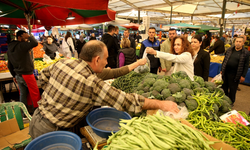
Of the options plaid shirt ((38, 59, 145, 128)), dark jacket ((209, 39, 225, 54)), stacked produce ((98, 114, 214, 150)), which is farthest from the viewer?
dark jacket ((209, 39, 225, 54))

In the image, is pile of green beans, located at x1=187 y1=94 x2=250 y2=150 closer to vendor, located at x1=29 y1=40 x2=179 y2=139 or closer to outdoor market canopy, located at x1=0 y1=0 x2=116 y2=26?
vendor, located at x1=29 y1=40 x2=179 y2=139

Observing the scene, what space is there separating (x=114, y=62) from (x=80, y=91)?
13.1ft

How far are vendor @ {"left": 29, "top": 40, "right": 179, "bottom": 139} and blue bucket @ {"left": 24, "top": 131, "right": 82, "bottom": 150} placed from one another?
21cm

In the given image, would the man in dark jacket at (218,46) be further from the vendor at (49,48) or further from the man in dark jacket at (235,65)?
the vendor at (49,48)

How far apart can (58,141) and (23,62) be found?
9.57 ft

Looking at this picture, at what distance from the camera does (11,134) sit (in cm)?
226

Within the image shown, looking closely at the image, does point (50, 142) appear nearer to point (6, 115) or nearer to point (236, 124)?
point (6, 115)

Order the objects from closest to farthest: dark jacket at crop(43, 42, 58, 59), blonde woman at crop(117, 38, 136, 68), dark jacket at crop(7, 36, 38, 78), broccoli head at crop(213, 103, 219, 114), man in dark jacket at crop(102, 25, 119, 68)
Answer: broccoli head at crop(213, 103, 219, 114), dark jacket at crop(7, 36, 38, 78), blonde woman at crop(117, 38, 136, 68), man in dark jacket at crop(102, 25, 119, 68), dark jacket at crop(43, 42, 58, 59)

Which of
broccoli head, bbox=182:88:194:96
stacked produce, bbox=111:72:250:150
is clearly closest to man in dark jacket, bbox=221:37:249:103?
stacked produce, bbox=111:72:250:150

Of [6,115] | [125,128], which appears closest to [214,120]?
[125,128]

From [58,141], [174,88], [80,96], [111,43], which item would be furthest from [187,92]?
[111,43]

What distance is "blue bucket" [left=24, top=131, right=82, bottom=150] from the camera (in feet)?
4.07

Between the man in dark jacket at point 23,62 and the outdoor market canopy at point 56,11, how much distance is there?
64cm

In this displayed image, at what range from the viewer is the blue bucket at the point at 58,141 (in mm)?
1240
